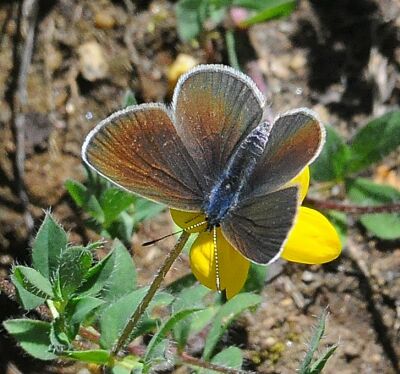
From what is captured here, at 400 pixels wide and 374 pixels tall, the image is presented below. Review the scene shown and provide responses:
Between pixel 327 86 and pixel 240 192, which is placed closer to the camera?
pixel 240 192

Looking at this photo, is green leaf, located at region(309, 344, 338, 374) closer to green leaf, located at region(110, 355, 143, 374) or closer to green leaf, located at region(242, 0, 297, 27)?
green leaf, located at region(110, 355, 143, 374)

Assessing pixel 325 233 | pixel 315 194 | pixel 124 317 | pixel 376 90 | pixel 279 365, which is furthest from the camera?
pixel 376 90

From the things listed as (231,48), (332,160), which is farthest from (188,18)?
(332,160)

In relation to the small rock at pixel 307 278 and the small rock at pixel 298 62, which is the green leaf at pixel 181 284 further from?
the small rock at pixel 298 62

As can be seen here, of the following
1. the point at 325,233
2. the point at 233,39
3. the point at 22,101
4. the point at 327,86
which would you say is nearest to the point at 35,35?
the point at 22,101

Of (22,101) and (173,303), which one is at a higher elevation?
(22,101)

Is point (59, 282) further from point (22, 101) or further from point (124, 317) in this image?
point (22, 101)

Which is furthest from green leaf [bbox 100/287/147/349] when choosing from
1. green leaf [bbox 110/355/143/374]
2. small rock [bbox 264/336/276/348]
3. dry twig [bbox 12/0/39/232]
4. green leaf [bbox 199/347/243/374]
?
Answer: dry twig [bbox 12/0/39/232]
